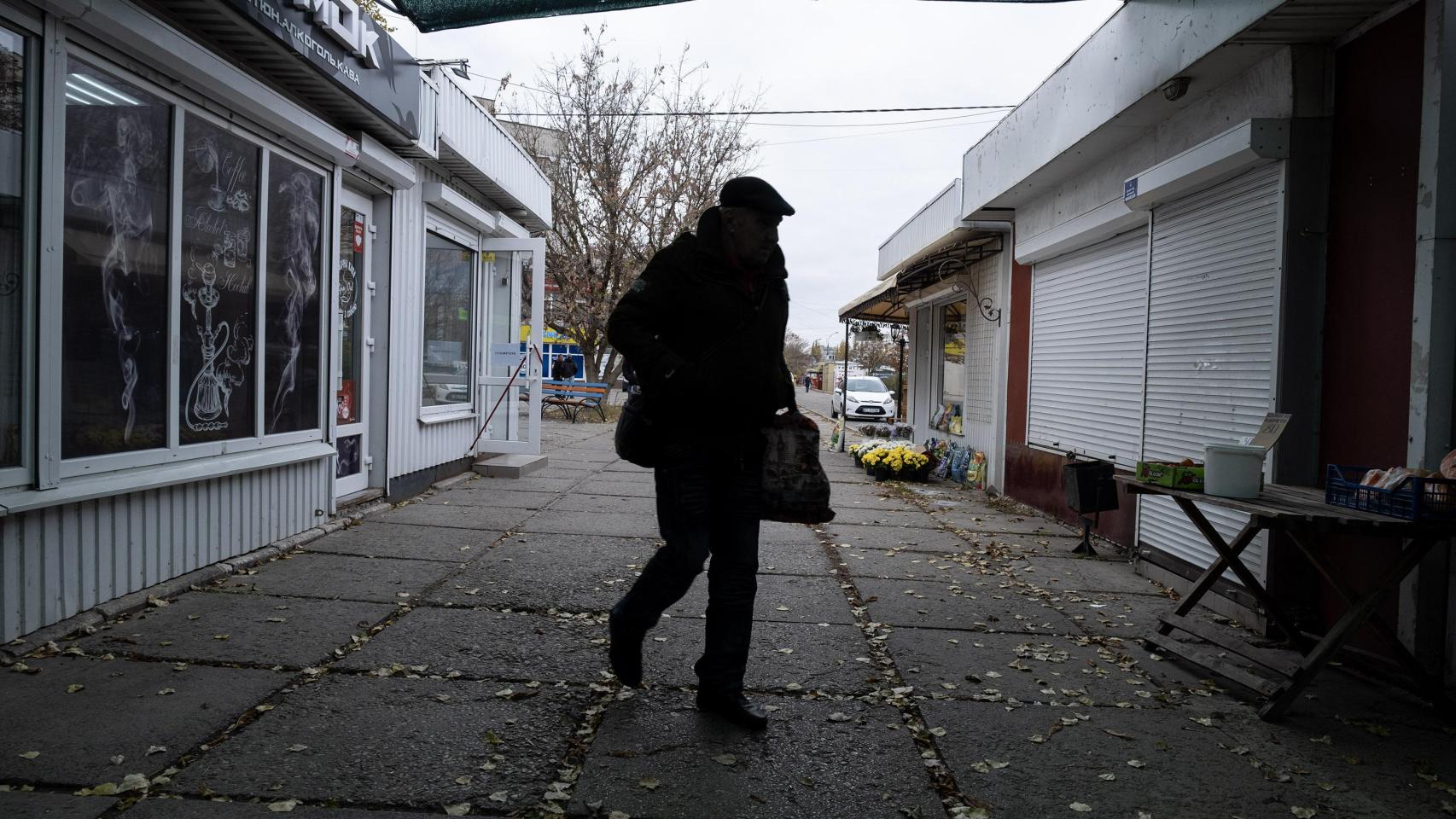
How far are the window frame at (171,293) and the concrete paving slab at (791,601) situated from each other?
2.93 m

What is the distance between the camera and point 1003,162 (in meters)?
9.79

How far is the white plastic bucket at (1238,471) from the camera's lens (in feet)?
13.4

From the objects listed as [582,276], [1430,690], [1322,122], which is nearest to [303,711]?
[1430,690]

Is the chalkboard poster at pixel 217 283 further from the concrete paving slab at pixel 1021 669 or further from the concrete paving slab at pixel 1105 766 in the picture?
the concrete paving slab at pixel 1105 766

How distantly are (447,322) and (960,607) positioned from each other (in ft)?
23.4

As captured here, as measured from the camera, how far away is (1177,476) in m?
4.34

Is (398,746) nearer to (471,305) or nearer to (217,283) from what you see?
(217,283)

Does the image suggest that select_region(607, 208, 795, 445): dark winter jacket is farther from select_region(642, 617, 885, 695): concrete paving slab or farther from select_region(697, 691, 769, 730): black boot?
select_region(642, 617, 885, 695): concrete paving slab

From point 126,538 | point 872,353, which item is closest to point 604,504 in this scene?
point 126,538

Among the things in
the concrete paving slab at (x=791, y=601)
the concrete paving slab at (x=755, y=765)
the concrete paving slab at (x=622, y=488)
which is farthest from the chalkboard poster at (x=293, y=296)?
the concrete paving slab at (x=755, y=765)

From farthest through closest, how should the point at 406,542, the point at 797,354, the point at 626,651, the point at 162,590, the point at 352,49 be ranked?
the point at 797,354 → the point at 406,542 → the point at 352,49 → the point at 162,590 → the point at 626,651

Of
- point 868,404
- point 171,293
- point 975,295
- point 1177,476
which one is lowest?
point 868,404

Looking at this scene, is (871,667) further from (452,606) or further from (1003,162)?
(1003,162)

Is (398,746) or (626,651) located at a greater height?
(626,651)
